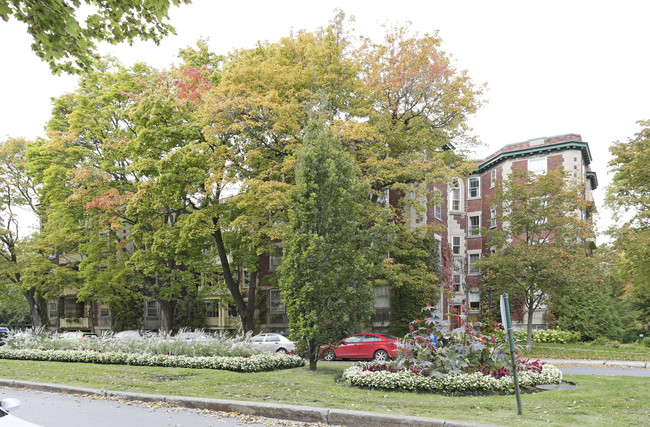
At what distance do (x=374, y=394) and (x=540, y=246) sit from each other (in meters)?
17.8

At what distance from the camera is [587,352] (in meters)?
27.3

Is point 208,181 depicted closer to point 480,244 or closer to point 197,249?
point 197,249

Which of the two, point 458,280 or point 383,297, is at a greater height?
point 458,280

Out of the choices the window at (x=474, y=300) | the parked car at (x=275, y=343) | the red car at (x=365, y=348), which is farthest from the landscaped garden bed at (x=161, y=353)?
the window at (x=474, y=300)

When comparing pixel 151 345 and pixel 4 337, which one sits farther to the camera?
pixel 4 337

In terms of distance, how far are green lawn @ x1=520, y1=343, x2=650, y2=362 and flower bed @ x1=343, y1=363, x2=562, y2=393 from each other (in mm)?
13268

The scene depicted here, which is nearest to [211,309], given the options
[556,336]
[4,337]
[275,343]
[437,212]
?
[275,343]

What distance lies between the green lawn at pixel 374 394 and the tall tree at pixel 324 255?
1486mm

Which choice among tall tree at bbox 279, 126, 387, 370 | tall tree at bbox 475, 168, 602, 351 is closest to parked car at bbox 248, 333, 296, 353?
tall tree at bbox 475, 168, 602, 351

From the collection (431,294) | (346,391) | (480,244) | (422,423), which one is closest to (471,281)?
(480,244)

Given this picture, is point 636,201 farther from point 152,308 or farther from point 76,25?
point 152,308

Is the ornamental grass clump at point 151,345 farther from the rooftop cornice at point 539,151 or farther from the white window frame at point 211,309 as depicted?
the rooftop cornice at point 539,151

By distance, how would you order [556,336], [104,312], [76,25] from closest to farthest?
[76,25] → [556,336] → [104,312]

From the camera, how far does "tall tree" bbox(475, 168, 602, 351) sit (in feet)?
84.7
